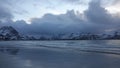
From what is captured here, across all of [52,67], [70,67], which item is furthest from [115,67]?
[52,67]

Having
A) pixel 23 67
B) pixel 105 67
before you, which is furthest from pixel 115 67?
pixel 23 67

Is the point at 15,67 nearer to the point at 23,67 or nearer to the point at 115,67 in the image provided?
the point at 23,67

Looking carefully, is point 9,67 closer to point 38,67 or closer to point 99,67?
point 38,67

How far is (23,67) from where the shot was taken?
20.2 m

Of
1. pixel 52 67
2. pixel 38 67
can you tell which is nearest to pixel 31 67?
pixel 38 67

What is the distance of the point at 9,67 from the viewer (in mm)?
20438

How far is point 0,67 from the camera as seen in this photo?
795 inches

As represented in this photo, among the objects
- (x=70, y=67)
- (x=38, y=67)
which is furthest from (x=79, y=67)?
(x=38, y=67)

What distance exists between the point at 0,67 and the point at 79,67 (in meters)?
7.29

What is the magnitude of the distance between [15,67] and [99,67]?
307 inches

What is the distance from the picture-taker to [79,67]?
2014 centimetres

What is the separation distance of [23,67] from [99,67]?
702 cm

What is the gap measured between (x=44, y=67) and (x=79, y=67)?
10.6 feet

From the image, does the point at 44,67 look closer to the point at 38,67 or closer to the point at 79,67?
the point at 38,67
